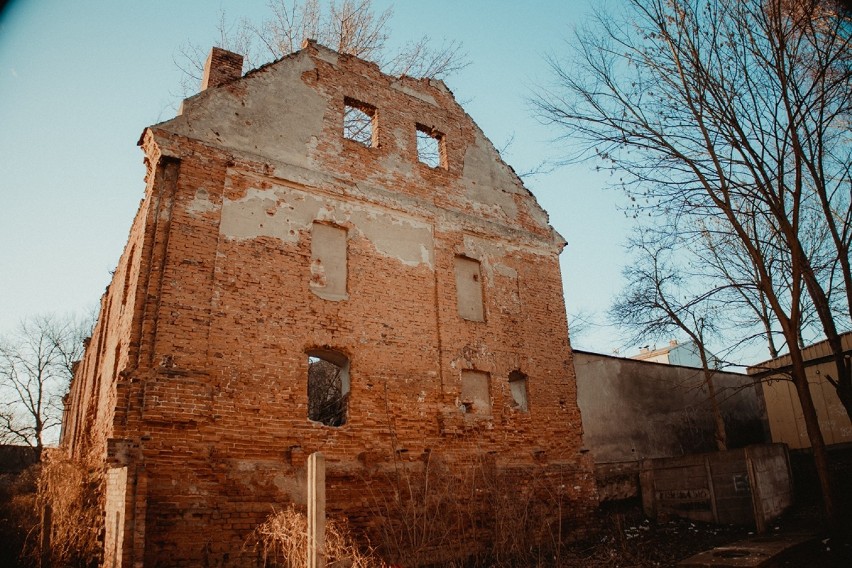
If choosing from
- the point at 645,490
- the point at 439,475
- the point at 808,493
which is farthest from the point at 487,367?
the point at 808,493

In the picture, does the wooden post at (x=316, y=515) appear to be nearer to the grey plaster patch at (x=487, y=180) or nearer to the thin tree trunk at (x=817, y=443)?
the thin tree trunk at (x=817, y=443)

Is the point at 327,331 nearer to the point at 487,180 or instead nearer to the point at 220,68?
the point at 220,68

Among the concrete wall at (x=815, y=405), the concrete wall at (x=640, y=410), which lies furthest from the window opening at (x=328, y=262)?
the concrete wall at (x=815, y=405)

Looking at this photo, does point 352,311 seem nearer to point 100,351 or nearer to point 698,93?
point 100,351

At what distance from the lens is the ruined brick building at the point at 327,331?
25.3 feet

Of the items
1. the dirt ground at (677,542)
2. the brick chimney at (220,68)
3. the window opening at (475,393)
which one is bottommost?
the dirt ground at (677,542)

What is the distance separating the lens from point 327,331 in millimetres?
9492

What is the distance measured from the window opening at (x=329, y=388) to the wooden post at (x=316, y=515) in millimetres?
3356

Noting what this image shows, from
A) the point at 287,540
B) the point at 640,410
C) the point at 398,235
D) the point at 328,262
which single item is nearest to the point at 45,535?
the point at 287,540

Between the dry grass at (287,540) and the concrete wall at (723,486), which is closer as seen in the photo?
the dry grass at (287,540)

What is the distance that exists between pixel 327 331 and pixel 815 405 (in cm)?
1658

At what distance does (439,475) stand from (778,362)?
15676 mm

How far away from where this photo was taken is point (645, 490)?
12.4 m

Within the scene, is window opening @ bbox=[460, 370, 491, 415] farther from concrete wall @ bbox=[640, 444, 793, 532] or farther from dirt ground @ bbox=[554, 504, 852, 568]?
Answer: concrete wall @ bbox=[640, 444, 793, 532]
